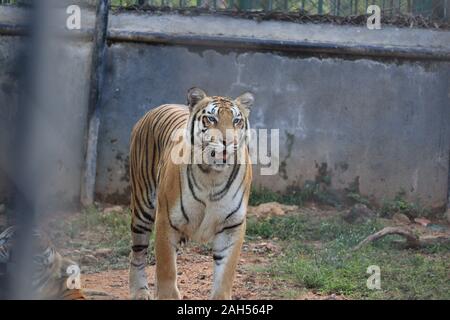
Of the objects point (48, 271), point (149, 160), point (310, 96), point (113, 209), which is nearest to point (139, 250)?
point (149, 160)

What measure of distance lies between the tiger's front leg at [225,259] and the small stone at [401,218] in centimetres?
318

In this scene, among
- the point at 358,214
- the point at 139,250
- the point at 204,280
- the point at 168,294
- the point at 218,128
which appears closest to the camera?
the point at 218,128

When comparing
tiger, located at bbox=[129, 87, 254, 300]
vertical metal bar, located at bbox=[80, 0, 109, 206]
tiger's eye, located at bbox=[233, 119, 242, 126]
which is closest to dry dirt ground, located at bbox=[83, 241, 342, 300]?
tiger, located at bbox=[129, 87, 254, 300]

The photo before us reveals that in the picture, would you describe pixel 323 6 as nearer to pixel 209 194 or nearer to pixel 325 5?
pixel 325 5

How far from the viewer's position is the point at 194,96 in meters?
4.59

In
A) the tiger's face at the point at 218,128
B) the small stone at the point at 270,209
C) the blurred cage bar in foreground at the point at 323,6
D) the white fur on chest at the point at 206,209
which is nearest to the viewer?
the tiger's face at the point at 218,128

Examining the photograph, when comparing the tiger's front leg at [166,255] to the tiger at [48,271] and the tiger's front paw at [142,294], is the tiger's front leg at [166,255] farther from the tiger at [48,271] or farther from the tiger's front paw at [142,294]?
the tiger's front paw at [142,294]

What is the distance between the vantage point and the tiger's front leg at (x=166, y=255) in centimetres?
446

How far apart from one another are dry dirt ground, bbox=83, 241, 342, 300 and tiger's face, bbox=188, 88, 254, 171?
1.04 m

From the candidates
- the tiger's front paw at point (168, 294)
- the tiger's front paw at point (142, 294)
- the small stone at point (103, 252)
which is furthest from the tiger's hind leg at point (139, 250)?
the small stone at point (103, 252)

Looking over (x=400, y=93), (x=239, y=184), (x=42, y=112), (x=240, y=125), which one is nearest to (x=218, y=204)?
(x=239, y=184)

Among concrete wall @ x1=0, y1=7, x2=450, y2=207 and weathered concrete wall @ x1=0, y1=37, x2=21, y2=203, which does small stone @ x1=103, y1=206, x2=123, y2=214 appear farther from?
weathered concrete wall @ x1=0, y1=37, x2=21, y2=203

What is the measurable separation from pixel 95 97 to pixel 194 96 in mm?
2963
